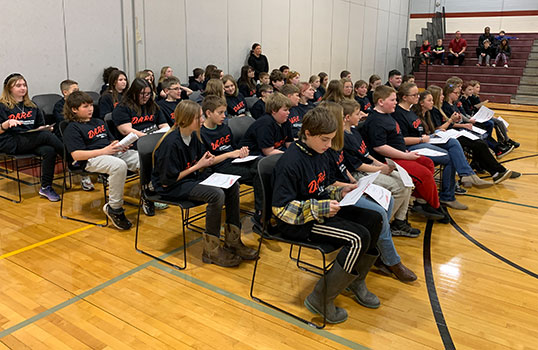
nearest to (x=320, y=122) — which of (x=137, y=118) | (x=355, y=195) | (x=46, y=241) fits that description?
(x=355, y=195)

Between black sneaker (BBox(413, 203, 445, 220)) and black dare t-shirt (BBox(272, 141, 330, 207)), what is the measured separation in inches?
81.3

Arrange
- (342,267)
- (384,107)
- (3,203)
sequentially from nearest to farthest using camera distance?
(342,267) < (384,107) < (3,203)

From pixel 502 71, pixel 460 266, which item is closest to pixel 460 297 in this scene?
pixel 460 266

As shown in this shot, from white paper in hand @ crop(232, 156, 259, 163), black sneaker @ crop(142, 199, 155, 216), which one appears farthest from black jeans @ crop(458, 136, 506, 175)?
black sneaker @ crop(142, 199, 155, 216)

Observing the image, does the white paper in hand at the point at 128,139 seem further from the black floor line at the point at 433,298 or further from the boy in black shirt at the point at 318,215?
the black floor line at the point at 433,298

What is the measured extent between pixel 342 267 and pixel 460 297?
1022 millimetres

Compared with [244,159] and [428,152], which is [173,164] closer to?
[244,159]

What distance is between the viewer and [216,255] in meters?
3.39

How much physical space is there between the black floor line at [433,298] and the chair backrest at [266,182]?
125 cm

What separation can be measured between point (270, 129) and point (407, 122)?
5.38 feet

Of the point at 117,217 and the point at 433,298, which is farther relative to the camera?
the point at 117,217

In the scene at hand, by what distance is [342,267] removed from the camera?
2586 mm

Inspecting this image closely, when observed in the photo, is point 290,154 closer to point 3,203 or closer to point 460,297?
point 460,297

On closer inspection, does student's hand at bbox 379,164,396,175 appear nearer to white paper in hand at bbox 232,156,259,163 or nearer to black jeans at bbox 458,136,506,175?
white paper in hand at bbox 232,156,259,163
